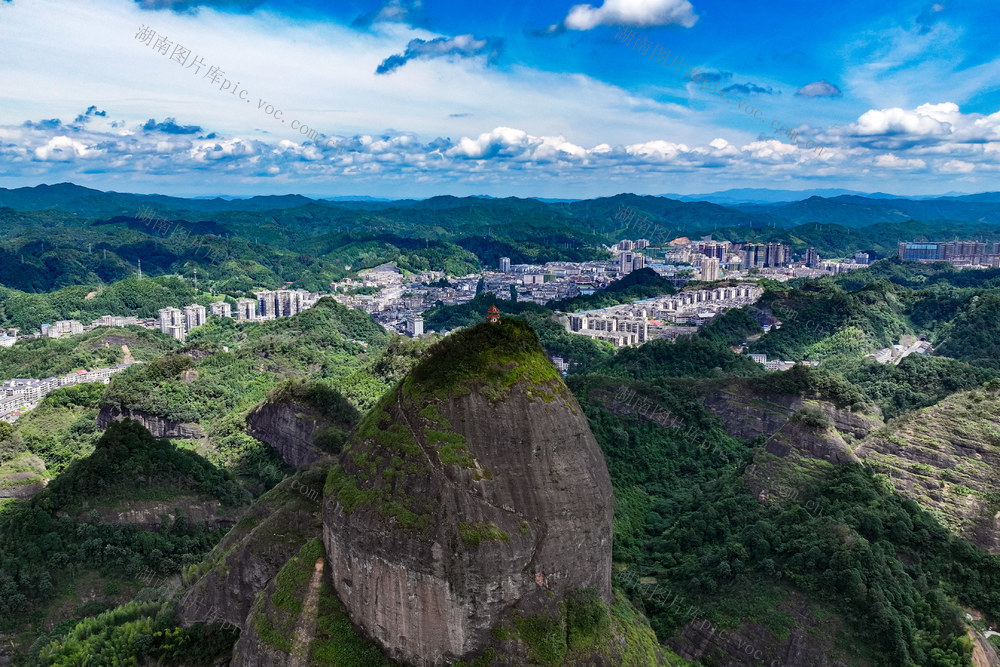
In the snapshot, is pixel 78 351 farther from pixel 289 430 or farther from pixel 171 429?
pixel 289 430

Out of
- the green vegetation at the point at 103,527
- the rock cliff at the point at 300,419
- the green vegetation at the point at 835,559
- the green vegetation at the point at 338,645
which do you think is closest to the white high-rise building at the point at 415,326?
the rock cliff at the point at 300,419

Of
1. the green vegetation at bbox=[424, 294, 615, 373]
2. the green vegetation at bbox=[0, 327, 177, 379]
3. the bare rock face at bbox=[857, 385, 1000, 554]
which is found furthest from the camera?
the green vegetation at bbox=[0, 327, 177, 379]

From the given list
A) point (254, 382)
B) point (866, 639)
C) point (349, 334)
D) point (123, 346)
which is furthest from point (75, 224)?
point (866, 639)

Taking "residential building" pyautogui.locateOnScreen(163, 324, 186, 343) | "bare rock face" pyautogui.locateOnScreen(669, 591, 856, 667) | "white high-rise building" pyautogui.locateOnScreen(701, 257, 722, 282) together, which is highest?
"white high-rise building" pyautogui.locateOnScreen(701, 257, 722, 282)

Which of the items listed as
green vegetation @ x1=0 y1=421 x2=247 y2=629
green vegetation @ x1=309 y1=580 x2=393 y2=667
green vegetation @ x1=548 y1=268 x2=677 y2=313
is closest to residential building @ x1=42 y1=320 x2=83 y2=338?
green vegetation @ x1=548 y1=268 x2=677 y2=313

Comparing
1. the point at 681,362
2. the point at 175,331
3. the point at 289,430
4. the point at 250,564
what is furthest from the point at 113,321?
the point at 250,564

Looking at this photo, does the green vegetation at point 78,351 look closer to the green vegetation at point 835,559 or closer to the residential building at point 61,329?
the residential building at point 61,329

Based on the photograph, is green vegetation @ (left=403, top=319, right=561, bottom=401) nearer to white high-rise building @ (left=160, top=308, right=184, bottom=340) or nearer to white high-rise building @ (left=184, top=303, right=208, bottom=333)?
white high-rise building @ (left=160, top=308, right=184, bottom=340)

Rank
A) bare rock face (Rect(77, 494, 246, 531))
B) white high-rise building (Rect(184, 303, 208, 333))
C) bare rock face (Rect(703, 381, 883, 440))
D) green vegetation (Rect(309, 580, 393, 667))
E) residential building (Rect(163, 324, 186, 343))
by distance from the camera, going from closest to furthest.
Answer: green vegetation (Rect(309, 580, 393, 667))
bare rock face (Rect(77, 494, 246, 531))
bare rock face (Rect(703, 381, 883, 440))
residential building (Rect(163, 324, 186, 343))
white high-rise building (Rect(184, 303, 208, 333))

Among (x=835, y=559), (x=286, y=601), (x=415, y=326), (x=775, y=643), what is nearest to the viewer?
(x=286, y=601)
